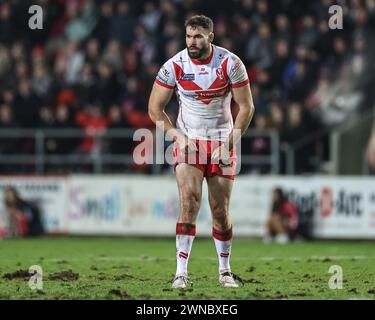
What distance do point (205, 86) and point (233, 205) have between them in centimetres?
1051

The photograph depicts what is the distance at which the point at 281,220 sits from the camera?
2106 centimetres

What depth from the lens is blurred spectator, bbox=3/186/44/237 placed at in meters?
21.7

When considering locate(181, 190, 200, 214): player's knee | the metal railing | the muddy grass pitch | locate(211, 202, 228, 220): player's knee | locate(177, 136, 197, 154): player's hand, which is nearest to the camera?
the muddy grass pitch

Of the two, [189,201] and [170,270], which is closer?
[189,201]

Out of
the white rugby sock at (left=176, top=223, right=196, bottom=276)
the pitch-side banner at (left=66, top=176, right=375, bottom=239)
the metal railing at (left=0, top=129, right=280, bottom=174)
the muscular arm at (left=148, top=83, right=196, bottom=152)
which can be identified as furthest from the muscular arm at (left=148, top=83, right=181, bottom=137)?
the metal railing at (left=0, top=129, right=280, bottom=174)

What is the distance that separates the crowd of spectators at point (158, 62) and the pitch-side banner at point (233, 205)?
924mm

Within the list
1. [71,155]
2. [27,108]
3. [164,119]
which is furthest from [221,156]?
[27,108]

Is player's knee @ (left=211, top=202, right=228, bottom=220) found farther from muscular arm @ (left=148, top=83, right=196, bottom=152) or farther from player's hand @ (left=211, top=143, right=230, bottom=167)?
muscular arm @ (left=148, top=83, right=196, bottom=152)

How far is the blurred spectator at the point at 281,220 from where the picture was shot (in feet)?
68.6

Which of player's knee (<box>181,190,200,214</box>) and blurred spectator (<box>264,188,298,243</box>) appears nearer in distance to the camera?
player's knee (<box>181,190,200,214</box>)

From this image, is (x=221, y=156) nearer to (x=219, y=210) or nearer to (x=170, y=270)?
(x=219, y=210)

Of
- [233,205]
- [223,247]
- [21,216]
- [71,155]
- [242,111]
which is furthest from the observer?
[71,155]

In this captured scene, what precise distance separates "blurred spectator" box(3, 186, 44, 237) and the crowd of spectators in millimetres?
1569

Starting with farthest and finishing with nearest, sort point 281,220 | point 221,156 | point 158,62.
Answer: point 158,62, point 281,220, point 221,156
